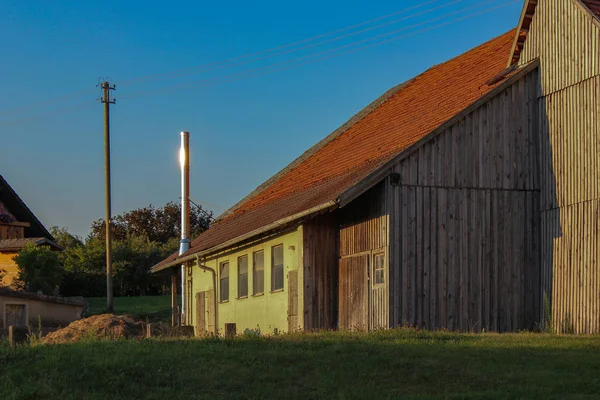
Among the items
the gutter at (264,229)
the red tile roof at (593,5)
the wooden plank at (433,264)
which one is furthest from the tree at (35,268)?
the red tile roof at (593,5)

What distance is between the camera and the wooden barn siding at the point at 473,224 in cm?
2386

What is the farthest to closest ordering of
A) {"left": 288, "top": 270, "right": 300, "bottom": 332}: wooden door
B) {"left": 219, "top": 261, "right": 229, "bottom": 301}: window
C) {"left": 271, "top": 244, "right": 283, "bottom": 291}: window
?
{"left": 219, "top": 261, "right": 229, "bottom": 301}: window < {"left": 271, "top": 244, "right": 283, "bottom": 291}: window < {"left": 288, "top": 270, "right": 300, "bottom": 332}: wooden door

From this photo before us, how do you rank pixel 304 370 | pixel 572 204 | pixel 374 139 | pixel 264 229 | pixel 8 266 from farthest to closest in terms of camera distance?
pixel 8 266 → pixel 374 139 → pixel 264 229 → pixel 572 204 → pixel 304 370

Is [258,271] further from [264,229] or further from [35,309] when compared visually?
[35,309]

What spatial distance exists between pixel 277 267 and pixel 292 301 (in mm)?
1806

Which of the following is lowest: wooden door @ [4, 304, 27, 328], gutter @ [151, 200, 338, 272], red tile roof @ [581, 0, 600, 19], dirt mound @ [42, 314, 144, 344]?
wooden door @ [4, 304, 27, 328]

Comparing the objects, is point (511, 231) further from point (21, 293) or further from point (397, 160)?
point (21, 293)

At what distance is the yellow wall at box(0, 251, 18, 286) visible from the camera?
51219 millimetres

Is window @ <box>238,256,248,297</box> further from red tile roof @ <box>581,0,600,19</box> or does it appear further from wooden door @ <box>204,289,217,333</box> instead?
red tile roof @ <box>581,0,600,19</box>

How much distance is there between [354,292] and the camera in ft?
83.6

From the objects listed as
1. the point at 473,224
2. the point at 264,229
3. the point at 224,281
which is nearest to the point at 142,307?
the point at 224,281

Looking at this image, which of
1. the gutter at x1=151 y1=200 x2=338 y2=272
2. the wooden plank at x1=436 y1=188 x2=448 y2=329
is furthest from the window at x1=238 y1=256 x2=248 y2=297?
the wooden plank at x1=436 y1=188 x2=448 y2=329

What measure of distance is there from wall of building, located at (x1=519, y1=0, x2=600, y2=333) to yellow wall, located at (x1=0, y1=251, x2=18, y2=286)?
33675mm

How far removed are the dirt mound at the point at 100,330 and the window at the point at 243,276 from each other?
308 inches
